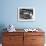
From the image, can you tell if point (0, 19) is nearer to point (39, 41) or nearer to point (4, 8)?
point (4, 8)

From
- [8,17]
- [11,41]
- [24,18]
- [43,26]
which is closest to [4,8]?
[8,17]

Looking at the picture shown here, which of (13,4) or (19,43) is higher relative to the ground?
(13,4)

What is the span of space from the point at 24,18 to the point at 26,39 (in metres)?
0.79

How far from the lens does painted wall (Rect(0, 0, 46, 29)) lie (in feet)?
13.4

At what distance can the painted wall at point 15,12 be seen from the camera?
13.4ft

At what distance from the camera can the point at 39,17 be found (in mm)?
4152

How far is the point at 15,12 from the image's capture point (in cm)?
411

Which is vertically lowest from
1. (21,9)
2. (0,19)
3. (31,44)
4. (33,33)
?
(31,44)

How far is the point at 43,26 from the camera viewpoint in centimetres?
416

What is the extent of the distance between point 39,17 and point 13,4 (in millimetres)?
942

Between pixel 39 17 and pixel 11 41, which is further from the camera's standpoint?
pixel 39 17

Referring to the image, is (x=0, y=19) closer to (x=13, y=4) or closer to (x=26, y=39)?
(x=13, y=4)

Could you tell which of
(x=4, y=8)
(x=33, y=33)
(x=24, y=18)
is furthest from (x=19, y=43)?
(x=4, y=8)

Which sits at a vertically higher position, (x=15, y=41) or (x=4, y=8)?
(x=4, y=8)
